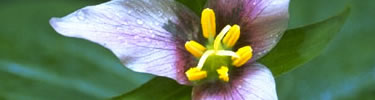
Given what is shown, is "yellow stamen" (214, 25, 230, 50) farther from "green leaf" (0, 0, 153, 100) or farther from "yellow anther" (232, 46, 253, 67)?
"green leaf" (0, 0, 153, 100)

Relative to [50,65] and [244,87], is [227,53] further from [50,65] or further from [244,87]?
[50,65]

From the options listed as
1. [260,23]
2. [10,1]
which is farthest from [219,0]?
[10,1]

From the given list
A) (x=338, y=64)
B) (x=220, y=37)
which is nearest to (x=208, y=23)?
(x=220, y=37)

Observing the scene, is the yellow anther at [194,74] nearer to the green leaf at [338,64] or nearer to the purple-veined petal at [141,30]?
the purple-veined petal at [141,30]

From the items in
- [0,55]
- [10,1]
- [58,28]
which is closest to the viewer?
[58,28]

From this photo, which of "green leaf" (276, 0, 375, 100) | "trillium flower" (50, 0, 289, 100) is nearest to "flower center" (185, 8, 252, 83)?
"trillium flower" (50, 0, 289, 100)

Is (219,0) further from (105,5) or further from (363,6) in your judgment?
(363,6)

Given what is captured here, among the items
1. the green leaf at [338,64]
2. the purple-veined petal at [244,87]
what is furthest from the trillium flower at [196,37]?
the green leaf at [338,64]
